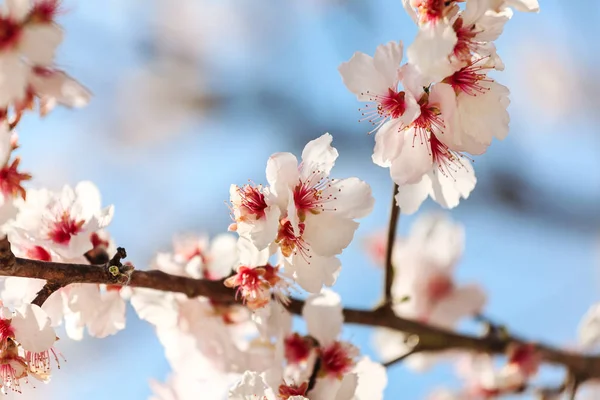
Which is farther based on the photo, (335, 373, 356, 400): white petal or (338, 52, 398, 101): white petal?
(335, 373, 356, 400): white petal

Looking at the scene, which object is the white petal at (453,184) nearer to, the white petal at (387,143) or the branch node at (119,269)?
the white petal at (387,143)

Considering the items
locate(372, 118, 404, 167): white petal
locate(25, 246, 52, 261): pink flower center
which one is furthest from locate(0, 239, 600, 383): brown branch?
locate(372, 118, 404, 167): white petal

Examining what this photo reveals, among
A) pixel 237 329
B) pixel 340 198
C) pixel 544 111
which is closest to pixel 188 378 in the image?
pixel 237 329

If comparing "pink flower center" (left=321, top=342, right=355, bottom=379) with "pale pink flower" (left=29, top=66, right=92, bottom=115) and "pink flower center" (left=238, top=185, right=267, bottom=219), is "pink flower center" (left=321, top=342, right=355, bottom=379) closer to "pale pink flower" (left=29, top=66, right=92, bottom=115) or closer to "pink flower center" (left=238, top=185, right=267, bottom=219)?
"pink flower center" (left=238, top=185, right=267, bottom=219)

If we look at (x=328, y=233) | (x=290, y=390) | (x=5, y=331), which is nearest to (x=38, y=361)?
(x=5, y=331)

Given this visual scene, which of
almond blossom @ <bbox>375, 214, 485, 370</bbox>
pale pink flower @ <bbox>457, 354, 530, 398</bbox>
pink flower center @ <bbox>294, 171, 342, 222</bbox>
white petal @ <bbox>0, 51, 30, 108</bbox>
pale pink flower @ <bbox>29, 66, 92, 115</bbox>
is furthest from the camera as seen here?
almond blossom @ <bbox>375, 214, 485, 370</bbox>

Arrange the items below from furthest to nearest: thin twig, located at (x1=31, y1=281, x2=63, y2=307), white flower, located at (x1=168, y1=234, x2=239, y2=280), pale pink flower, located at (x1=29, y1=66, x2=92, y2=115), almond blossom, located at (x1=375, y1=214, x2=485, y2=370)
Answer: almond blossom, located at (x1=375, y1=214, x2=485, y2=370)
white flower, located at (x1=168, y1=234, x2=239, y2=280)
thin twig, located at (x1=31, y1=281, x2=63, y2=307)
pale pink flower, located at (x1=29, y1=66, x2=92, y2=115)

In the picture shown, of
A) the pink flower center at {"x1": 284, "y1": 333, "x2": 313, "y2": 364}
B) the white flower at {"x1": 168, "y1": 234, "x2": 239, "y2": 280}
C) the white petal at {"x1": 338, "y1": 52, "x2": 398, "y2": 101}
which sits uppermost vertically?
the white petal at {"x1": 338, "y1": 52, "x2": 398, "y2": 101}
